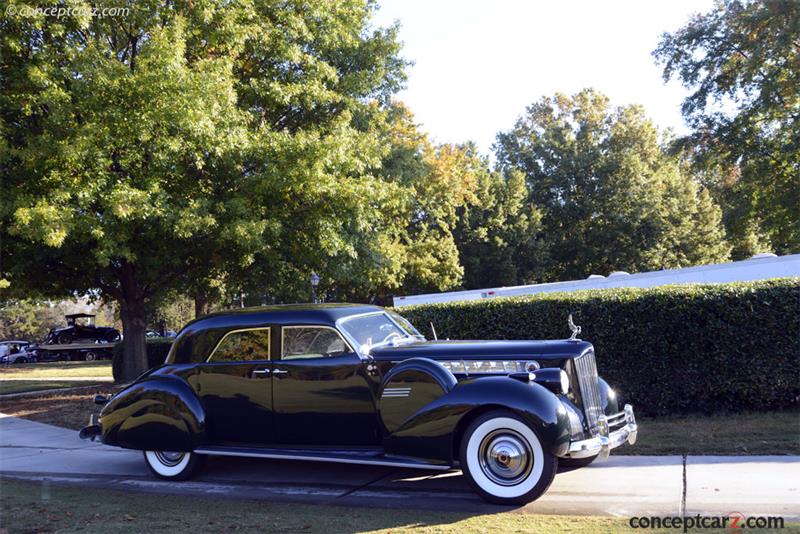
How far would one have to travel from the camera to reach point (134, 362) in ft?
55.2

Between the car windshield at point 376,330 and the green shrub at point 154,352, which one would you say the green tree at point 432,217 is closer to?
the green shrub at point 154,352

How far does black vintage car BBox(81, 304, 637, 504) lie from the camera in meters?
5.78

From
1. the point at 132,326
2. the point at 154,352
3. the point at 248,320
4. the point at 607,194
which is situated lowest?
the point at 154,352

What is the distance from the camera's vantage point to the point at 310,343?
695cm

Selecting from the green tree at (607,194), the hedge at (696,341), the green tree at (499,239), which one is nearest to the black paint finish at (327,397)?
the hedge at (696,341)

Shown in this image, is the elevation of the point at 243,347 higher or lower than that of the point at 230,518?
higher

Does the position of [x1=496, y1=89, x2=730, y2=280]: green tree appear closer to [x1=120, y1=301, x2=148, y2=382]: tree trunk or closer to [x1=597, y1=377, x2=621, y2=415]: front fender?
[x1=120, y1=301, x2=148, y2=382]: tree trunk

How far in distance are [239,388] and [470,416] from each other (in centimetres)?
257

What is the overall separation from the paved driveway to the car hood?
1.25m

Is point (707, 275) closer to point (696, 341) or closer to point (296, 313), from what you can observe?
point (696, 341)

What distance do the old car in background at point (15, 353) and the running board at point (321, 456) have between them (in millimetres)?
42526

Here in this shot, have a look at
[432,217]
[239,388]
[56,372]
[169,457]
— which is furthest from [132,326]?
[432,217]


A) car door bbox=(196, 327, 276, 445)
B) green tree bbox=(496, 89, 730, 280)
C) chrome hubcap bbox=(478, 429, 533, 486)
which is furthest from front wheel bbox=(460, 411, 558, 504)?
green tree bbox=(496, 89, 730, 280)

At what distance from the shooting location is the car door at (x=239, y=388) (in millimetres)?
6988
